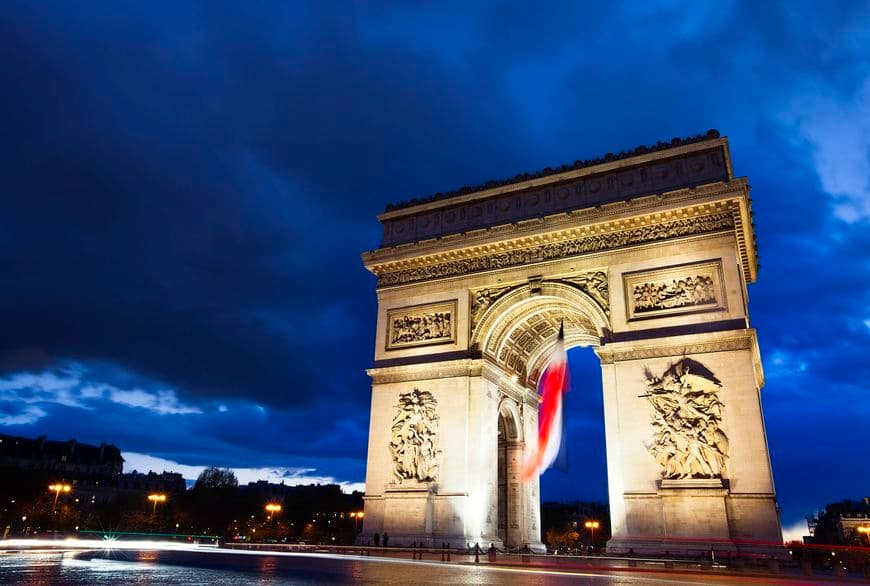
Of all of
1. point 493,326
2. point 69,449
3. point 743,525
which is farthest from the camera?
point 69,449

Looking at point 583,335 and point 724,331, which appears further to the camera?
point 583,335

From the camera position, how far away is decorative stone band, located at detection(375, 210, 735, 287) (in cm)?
1955

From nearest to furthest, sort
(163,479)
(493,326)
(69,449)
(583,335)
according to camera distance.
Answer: (493,326), (583,335), (69,449), (163,479)

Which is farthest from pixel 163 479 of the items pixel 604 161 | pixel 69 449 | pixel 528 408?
pixel 604 161

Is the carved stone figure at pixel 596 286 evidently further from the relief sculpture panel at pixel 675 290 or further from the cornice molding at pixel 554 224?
the cornice molding at pixel 554 224

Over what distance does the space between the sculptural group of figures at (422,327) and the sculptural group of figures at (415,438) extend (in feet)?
Result: 7.06

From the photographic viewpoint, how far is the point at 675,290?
63.3 ft

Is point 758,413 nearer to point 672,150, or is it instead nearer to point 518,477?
point 672,150


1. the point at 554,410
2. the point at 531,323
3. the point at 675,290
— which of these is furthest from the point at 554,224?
the point at 554,410

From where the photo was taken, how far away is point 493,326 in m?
22.2

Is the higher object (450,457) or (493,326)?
(493,326)

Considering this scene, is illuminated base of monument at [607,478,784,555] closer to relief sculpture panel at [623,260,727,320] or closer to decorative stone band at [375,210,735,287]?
relief sculpture panel at [623,260,727,320]

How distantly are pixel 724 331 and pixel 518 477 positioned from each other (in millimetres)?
11041

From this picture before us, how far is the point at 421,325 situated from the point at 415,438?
13.8 feet
